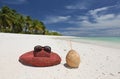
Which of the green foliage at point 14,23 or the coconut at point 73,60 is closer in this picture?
the coconut at point 73,60

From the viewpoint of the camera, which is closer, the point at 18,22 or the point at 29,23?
the point at 18,22

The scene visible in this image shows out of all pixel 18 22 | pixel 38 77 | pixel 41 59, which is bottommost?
pixel 38 77

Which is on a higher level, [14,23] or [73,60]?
[14,23]

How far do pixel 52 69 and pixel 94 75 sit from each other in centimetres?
164

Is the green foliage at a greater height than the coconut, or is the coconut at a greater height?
the green foliage

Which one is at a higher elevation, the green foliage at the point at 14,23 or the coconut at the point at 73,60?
the green foliage at the point at 14,23

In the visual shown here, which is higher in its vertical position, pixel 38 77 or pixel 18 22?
pixel 18 22

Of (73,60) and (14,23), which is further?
(14,23)

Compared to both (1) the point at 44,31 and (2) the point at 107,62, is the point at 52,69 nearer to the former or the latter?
(2) the point at 107,62

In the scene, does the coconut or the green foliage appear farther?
the green foliage

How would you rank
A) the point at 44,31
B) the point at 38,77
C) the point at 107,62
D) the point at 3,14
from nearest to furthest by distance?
the point at 38,77 < the point at 107,62 < the point at 3,14 < the point at 44,31

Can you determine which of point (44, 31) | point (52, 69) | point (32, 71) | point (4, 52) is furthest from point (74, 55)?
point (44, 31)

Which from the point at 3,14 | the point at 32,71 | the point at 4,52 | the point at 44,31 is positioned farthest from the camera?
the point at 44,31

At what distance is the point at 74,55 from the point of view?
680 centimetres
